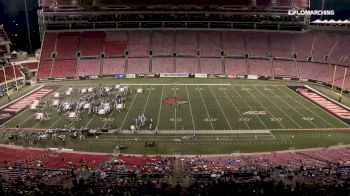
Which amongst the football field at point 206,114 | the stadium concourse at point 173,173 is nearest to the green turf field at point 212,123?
the football field at point 206,114

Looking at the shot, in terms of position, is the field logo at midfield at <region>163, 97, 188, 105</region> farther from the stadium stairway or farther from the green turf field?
the stadium stairway

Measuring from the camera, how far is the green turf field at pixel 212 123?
31.2 meters

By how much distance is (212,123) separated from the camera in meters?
36.3

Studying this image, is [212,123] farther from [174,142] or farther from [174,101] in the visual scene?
[174,101]

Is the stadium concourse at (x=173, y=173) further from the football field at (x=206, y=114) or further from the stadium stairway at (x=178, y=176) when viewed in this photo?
the football field at (x=206, y=114)

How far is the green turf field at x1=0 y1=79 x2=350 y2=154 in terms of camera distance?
102 ft

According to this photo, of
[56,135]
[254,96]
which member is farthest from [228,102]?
[56,135]

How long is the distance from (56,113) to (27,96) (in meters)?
10.1

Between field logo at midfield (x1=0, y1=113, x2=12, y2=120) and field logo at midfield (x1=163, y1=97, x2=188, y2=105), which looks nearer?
field logo at midfield (x1=0, y1=113, x2=12, y2=120)

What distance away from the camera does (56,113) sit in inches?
1549

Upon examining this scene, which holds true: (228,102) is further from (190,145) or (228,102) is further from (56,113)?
(56,113)

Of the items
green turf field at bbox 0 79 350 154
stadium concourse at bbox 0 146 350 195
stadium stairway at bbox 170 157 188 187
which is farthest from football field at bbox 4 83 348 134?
stadium stairway at bbox 170 157 188 187

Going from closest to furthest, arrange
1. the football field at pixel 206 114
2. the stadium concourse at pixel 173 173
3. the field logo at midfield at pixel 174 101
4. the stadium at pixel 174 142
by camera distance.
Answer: the stadium concourse at pixel 173 173
the stadium at pixel 174 142
the football field at pixel 206 114
the field logo at midfield at pixel 174 101

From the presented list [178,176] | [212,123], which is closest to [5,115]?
[212,123]
